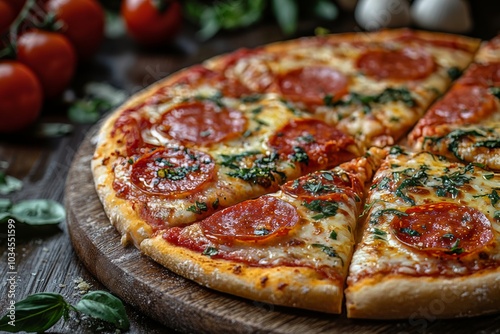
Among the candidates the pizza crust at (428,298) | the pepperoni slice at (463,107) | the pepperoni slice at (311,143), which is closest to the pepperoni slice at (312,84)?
the pepperoni slice at (311,143)

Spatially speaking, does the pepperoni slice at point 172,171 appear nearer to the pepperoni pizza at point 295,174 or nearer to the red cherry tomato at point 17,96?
the pepperoni pizza at point 295,174

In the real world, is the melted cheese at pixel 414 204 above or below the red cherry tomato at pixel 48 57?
below

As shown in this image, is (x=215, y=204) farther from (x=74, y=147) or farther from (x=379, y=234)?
(x=74, y=147)

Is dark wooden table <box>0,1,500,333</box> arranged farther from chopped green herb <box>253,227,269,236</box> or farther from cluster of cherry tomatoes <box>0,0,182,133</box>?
chopped green herb <box>253,227,269,236</box>

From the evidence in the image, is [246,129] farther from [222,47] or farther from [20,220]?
[222,47]

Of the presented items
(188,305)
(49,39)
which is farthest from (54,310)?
(49,39)

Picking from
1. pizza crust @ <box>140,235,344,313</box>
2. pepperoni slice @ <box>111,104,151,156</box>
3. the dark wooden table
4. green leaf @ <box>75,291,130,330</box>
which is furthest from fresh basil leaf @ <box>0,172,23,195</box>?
pizza crust @ <box>140,235,344,313</box>
